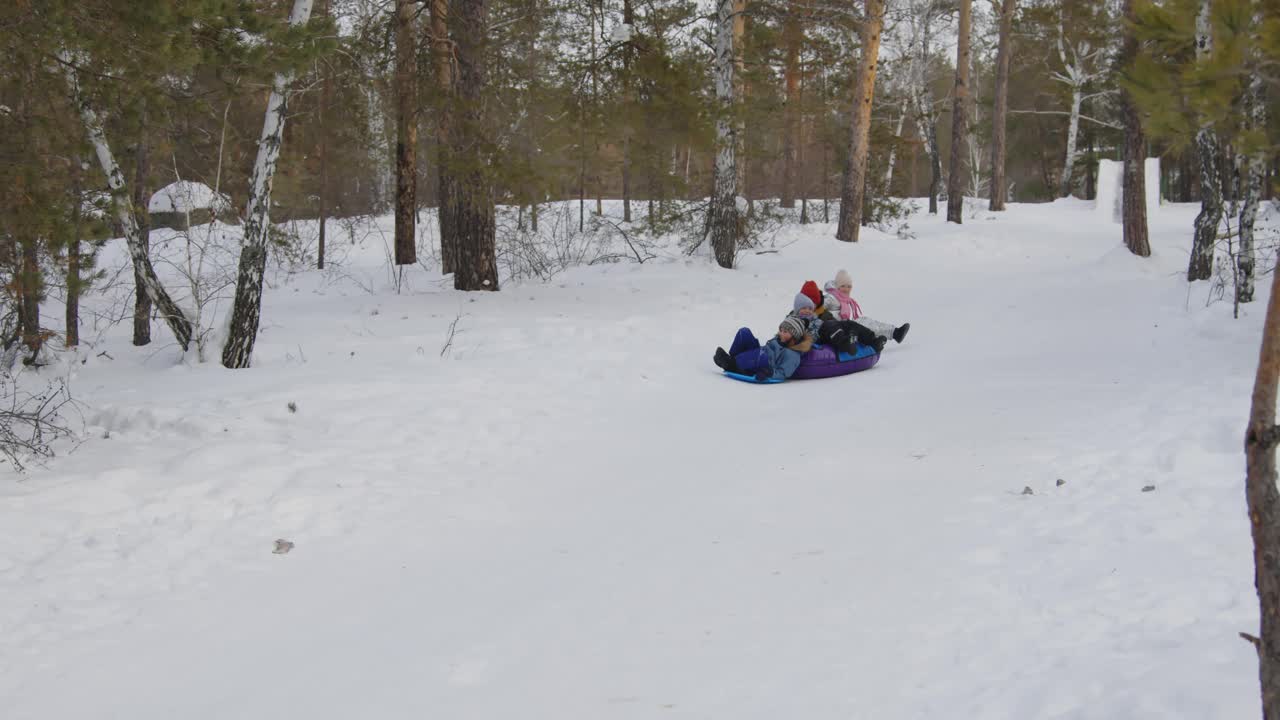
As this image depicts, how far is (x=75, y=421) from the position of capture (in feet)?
20.5

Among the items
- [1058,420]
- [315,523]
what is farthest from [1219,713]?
[315,523]

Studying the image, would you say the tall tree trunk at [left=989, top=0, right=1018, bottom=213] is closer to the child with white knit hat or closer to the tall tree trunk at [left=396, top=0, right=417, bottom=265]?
the tall tree trunk at [left=396, top=0, right=417, bottom=265]

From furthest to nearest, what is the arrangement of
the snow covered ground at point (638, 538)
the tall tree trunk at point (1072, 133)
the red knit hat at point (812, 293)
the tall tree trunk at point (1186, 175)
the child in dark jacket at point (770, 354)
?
the tall tree trunk at point (1186, 175)
the tall tree trunk at point (1072, 133)
the red knit hat at point (812, 293)
the child in dark jacket at point (770, 354)
the snow covered ground at point (638, 538)

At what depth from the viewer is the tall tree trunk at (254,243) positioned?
307 inches

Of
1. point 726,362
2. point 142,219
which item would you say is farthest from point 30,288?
point 726,362

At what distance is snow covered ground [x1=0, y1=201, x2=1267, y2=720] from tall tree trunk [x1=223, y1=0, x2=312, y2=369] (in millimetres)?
327

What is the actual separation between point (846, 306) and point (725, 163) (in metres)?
5.95

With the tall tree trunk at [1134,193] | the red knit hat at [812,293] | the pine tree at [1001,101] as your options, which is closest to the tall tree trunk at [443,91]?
the red knit hat at [812,293]

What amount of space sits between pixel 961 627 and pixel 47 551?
4340 millimetres

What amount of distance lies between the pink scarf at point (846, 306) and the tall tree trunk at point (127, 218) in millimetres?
6669

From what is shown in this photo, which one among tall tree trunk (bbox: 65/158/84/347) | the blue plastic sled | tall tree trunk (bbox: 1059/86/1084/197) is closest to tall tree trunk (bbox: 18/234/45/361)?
tall tree trunk (bbox: 65/158/84/347)

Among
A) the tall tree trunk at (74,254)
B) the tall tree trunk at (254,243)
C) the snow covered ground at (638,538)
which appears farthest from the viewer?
the tall tree trunk at (254,243)

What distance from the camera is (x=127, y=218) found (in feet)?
25.6

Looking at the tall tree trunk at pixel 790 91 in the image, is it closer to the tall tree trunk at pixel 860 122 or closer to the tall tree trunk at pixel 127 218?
the tall tree trunk at pixel 860 122
